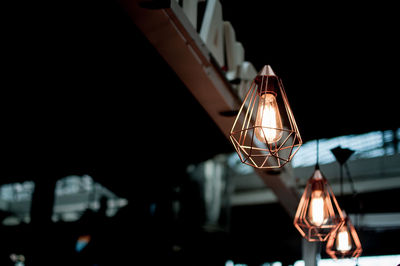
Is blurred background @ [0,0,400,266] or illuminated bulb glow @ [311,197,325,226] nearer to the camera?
illuminated bulb glow @ [311,197,325,226]

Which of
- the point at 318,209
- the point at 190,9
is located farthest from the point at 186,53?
the point at 318,209

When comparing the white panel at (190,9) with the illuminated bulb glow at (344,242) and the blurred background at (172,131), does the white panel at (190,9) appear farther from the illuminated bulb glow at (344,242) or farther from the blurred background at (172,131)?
the illuminated bulb glow at (344,242)

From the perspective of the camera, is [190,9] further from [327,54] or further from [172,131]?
[172,131]

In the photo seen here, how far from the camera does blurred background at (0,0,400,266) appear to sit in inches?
136

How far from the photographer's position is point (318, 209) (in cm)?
241

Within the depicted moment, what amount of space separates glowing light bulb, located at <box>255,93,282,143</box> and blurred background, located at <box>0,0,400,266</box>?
869 mm

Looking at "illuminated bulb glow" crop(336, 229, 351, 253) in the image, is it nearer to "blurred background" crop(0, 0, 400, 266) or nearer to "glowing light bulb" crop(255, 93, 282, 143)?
"blurred background" crop(0, 0, 400, 266)

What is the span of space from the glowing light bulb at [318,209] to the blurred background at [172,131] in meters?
0.99

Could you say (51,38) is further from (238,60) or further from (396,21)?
(396,21)

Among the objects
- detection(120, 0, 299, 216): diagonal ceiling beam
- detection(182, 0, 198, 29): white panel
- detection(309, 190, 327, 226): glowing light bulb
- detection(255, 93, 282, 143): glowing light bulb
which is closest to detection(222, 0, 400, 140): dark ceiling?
→ detection(120, 0, 299, 216): diagonal ceiling beam

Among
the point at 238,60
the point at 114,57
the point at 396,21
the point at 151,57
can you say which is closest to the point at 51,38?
the point at 114,57

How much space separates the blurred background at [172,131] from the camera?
3.46 metres

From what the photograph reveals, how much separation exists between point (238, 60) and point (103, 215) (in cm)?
477

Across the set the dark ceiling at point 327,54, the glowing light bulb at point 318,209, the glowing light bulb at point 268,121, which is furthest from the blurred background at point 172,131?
the glowing light bulb at point 318,209
